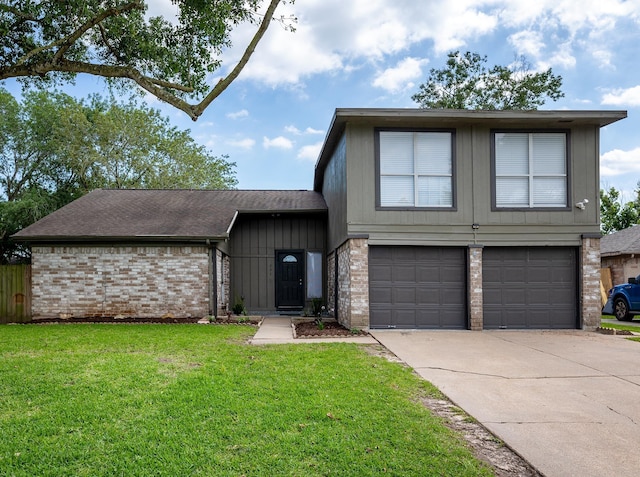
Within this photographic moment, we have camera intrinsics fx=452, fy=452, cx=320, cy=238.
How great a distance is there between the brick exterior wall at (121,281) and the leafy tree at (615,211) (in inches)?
1272

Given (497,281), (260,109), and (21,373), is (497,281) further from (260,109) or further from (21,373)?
(260,109)

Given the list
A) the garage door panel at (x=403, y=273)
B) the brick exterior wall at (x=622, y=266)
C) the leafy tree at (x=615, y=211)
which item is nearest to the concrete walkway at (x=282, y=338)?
the garage door panel at (x=403, y=273)

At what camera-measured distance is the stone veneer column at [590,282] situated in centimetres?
1086

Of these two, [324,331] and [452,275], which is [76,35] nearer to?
[324,331]

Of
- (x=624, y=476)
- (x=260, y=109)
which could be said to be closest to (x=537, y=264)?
(x=624, y=476)

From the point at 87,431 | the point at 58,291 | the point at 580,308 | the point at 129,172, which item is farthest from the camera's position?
the point at 129,172

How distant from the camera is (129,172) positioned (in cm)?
2722

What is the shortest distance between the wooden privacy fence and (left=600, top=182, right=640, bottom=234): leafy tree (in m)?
35.9

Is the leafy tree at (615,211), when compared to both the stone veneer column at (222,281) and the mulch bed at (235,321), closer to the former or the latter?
the stone veneer column at (222,281)

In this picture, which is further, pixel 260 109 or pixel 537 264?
pixel 260 109

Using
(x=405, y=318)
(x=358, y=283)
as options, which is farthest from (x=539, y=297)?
(x=358, y=283)

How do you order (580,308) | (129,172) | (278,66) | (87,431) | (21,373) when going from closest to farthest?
(87,431)
(21,373)
(580,308)
(278,66)
(129,172)

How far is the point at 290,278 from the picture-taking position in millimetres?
15492

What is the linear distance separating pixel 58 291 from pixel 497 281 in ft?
38.7
